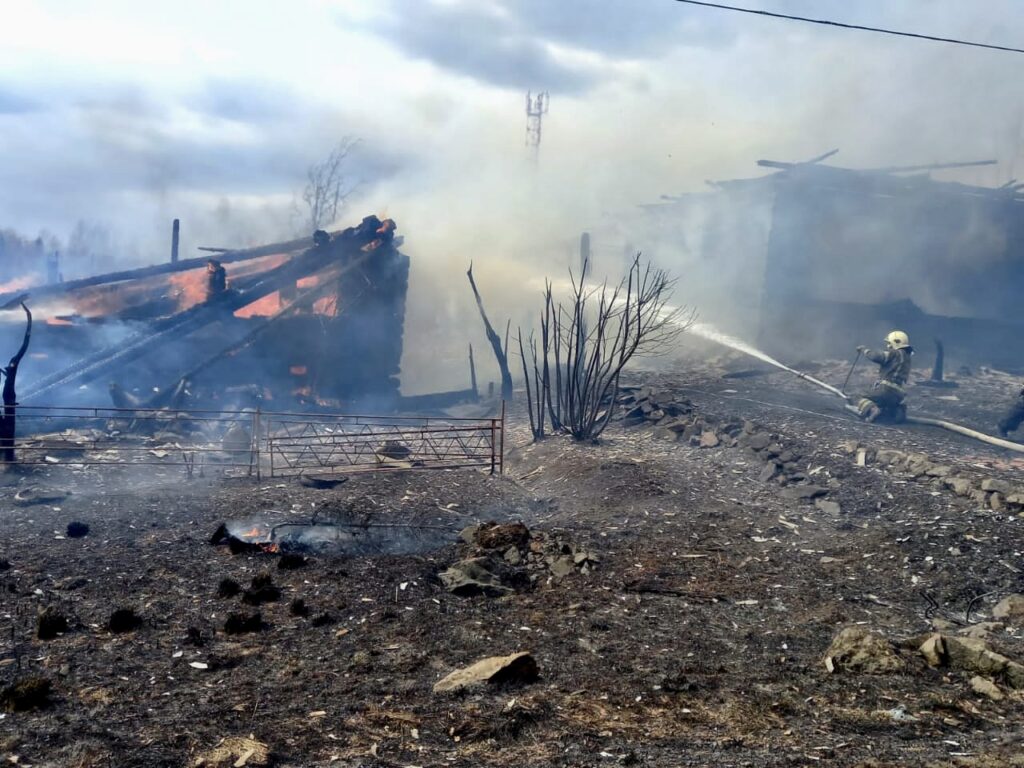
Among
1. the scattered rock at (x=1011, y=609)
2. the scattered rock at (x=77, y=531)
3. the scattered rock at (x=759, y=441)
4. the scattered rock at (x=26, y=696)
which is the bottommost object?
the scattered rock at (x=77, y=531)

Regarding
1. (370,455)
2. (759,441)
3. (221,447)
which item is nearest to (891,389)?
(759,441)

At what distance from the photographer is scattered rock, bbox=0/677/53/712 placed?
16.6ft

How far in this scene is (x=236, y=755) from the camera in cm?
450

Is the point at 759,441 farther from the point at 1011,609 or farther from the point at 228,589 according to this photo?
the point at 228,589

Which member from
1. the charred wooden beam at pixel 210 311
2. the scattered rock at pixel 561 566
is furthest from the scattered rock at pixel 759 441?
the charred wooden beam at pixel 210 311

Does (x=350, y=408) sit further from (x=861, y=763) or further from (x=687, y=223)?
(x=687, y=223)

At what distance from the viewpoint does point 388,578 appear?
802 cm

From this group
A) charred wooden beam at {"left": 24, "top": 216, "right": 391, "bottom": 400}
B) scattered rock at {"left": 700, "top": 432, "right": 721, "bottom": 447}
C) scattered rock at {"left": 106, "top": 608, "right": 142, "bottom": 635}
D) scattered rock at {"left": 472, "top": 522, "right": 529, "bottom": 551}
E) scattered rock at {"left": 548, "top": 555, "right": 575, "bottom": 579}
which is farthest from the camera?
charred wooden beam at {"left": 24, "top": 216, "right": 391, "bottom": 400}

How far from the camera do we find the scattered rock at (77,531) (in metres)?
9.57

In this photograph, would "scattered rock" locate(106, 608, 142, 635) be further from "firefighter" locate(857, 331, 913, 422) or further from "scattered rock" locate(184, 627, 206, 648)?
"firefighter" locate(857, 331, 913, 422)

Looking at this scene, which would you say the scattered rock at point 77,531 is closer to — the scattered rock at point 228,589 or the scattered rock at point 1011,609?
the scattered rock at point 228,589

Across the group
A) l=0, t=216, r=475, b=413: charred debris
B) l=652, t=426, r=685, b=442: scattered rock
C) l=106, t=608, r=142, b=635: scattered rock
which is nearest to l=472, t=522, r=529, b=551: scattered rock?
l=106, t=608, r=142, b=635: scattered rock

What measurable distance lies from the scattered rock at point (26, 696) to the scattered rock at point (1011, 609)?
7450mm

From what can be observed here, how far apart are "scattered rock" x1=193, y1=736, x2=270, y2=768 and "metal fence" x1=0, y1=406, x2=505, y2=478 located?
7.90 metres
